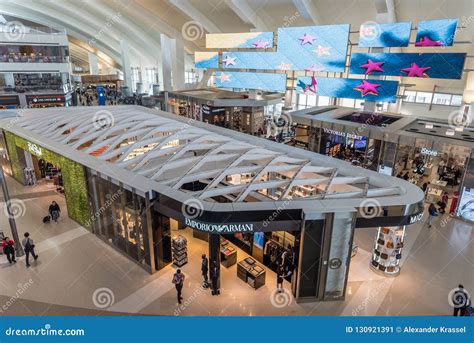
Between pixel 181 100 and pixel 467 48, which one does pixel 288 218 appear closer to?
pixel 467 48

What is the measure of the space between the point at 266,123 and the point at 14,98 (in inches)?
949

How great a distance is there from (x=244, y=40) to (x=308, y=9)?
209 inches

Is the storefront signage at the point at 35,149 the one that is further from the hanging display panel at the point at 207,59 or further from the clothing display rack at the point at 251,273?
the hanging display panel at the point at 207,59

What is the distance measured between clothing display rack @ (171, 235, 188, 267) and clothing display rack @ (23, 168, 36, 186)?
11505 mm

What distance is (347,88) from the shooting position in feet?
71.4

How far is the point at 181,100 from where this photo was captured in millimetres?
31922

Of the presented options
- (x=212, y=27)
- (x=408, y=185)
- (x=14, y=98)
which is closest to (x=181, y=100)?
(x=212, y=27)

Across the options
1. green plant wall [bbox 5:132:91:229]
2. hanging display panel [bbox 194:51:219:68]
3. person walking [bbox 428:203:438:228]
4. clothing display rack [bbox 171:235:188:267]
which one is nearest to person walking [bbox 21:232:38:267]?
green plant wall [bbox 5:132:91:229]

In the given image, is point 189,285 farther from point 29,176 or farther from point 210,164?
point 29,176

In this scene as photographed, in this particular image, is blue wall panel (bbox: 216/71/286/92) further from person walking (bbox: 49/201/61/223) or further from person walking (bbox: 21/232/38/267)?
person walking (bbox: 21/232/38/267)

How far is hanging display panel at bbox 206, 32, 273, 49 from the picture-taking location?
2477 centimetres

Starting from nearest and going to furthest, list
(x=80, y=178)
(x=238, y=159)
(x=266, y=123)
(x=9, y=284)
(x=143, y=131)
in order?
(x=9, y=284), (x=238, y=159), (x=80, y=178), (x=143, y=131), (x=266, y=123)

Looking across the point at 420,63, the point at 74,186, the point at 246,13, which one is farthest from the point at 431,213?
the point at 246,13

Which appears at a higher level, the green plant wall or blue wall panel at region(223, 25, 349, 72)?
blue wall panel at region(223, 25, 349, 72)
